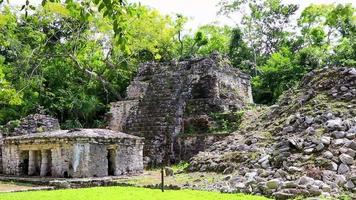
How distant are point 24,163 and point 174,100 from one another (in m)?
7.13

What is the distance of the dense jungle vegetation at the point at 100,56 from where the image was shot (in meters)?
25.5

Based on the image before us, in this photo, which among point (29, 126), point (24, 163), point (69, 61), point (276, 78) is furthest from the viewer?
point (69, 61)

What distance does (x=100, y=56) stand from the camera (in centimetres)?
3014

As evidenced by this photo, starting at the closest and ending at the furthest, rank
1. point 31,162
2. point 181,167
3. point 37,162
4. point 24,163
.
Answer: point 31,162 → point 37,162 → point 181,167 → point 24,163

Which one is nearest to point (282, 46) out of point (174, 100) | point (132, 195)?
point (174, 100)

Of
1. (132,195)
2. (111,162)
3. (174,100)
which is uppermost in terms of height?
(174,100)

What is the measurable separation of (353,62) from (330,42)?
7.25 metres

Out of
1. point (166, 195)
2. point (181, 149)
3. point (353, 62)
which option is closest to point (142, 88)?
point (181, 149)

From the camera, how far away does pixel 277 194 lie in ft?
29.8

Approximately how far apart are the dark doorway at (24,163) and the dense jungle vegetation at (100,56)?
5.92 m

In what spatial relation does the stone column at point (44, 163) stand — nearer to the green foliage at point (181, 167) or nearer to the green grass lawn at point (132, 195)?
the green foliage at point (181, 167)

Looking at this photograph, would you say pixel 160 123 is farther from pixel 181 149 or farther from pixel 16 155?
pixel 16 155

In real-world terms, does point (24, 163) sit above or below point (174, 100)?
below

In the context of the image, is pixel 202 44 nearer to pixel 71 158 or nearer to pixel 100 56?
pixel 100 56
